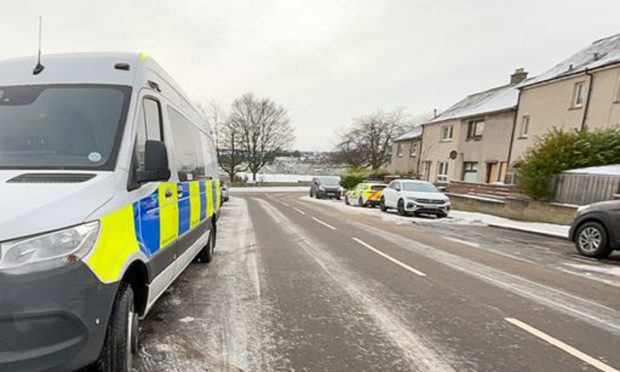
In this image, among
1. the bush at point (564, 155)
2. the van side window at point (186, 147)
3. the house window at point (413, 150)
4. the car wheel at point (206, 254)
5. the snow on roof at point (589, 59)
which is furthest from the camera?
Answer: the house window at point (413, 150)

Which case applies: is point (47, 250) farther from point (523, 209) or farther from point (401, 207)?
point (523, 209)

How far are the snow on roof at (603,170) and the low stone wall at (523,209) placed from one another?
55.7 inches

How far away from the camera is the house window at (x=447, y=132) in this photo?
2931 centimetres

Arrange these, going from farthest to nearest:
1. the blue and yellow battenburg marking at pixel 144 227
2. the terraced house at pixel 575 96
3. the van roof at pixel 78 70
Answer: the terraced house at pixel 575 96 < the van roof at pixel 78 70 < the blue and yellow battenburg marking at pixel 144 227

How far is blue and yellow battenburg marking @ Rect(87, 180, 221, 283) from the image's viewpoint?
220 centimetres

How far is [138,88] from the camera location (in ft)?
9.82

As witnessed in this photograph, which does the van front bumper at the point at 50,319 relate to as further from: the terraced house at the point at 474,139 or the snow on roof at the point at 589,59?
the terraced house at the point at 474,139

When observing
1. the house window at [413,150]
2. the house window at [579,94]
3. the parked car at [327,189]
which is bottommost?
the parked car at [327,189]

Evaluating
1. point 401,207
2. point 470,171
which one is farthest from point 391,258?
point 470,171

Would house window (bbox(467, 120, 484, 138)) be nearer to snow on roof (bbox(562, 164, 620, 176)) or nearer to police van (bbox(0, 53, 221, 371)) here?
snow on roof (bbox(562, 164, 620, 176))

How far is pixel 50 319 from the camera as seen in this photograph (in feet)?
6.40

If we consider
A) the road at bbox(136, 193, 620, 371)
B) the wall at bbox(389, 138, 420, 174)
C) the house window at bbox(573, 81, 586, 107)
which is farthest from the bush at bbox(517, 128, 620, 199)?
the wall at bbox(389, 138, 420, 174)

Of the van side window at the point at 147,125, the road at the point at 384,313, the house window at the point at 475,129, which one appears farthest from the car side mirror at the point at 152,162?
the house window at the point at 475,129

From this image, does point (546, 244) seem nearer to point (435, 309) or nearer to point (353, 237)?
point (353, 237)
